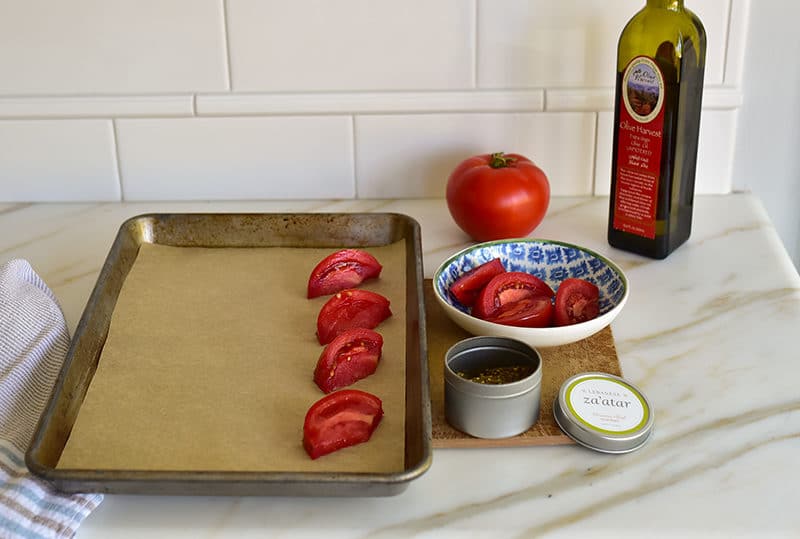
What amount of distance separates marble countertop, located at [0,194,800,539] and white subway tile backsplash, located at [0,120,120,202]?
20cm

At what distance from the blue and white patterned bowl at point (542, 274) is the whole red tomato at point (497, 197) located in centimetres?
6

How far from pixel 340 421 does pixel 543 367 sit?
22 centimetres

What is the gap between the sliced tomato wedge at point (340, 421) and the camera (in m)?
0.72

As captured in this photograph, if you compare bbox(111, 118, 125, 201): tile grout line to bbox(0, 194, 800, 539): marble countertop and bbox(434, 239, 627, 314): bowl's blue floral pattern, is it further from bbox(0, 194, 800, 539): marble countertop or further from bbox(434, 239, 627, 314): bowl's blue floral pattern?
bbox(434, 239, 627, 314): bowl's blue floral pattern

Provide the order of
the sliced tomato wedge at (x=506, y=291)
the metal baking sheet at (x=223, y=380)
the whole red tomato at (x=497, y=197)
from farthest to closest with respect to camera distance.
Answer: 1. the whole red tomato at (x=497, y=197)
2. the sliced tomato wedge at (x=506, y=291)
3. the metal baking sheet at (x=223, y=380)

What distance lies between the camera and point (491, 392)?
0.75m

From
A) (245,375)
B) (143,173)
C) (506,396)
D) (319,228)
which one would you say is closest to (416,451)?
(506,396)

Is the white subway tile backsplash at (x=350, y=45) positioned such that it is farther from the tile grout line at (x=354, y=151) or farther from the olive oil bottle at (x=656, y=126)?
the olive oil bottle at (x=656, y=126)

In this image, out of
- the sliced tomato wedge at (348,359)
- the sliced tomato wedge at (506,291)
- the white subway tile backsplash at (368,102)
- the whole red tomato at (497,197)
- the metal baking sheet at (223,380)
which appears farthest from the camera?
the white subway tile backsplash at (368,102)

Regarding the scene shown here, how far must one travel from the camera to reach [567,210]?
1.19 m

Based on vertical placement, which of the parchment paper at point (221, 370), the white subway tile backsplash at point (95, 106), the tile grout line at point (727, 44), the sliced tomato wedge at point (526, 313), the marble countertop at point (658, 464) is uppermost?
the tile grout line at point (727, 44)

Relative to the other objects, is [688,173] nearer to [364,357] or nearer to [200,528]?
[364,357]

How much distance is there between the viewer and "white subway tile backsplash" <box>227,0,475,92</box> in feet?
3.73

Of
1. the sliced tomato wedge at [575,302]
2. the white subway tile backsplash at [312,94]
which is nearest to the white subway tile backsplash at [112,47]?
the white subway tile backsplash at [312,94]
